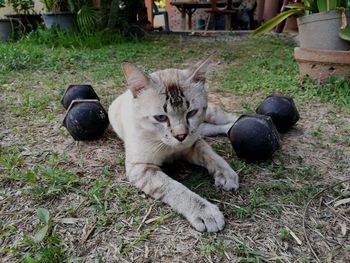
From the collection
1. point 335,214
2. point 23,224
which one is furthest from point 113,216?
point 335,214

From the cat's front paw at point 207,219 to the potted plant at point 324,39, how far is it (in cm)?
237

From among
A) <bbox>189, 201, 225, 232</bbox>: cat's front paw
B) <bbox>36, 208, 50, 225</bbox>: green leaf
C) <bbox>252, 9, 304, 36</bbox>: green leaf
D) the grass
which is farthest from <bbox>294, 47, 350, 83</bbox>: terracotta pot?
<bbox>36, 208, 50, 225</bbox>: green leaf

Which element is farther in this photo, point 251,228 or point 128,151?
point 128,151

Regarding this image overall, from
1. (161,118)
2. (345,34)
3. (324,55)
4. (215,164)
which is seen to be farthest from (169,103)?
(345,34)

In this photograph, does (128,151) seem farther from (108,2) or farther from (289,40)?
(108,2)

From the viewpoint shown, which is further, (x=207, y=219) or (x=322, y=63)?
(x=322, y=63)

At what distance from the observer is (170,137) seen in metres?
1.75

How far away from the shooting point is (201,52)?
5758 millimetres

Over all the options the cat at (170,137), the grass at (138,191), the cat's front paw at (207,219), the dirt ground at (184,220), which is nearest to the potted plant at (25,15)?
the grass at (138,191)

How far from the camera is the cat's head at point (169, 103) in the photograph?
175 centimetres

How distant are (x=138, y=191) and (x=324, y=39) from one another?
2.67m

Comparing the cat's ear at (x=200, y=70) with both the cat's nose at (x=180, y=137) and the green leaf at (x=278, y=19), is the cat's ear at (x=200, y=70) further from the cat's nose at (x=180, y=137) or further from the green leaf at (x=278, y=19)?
the green leaf at (x=278, y=19)

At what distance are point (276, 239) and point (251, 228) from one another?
0.39ft

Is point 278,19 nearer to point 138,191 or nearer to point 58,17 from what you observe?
point 138,191
